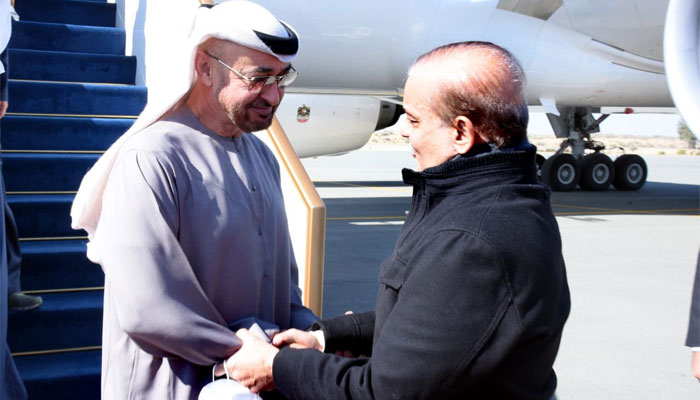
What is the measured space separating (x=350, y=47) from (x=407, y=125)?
9.23 metres

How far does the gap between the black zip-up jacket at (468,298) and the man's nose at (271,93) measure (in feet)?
1.80

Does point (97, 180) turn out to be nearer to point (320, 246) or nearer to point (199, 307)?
point (199, 307)

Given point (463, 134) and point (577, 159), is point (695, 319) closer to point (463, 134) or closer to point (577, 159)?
point (463, 134)

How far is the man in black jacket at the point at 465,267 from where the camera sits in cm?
120

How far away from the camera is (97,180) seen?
170 cm

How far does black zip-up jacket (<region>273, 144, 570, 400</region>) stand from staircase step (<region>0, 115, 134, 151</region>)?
10.3 feet

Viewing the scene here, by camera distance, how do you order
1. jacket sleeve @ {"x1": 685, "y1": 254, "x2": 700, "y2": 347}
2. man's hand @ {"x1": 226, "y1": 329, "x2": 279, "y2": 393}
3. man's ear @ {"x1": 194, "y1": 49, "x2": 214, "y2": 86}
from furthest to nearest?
jacket sleeve @ {"x1": 685, "y1": 254, "x2": 700, "y2": 347}
man's ear @ {"x1": 194, "y1": 49, "x2": 214, "y2": 86}
man's hand @ {"x1": 226, "y1": 329, "x2": 279, "y2": 393}

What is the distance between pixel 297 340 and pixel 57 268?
2242 millimetres

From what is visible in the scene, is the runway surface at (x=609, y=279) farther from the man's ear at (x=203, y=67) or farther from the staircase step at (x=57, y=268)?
the man's ear at (x=203, y=67)

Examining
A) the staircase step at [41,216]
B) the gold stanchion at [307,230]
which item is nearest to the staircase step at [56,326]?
the staircase step at [41,216]

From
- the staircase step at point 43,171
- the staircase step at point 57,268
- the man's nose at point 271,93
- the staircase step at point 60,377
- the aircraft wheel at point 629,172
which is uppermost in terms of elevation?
the man's nose at point 271,93

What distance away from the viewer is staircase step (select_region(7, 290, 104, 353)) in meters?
3.16

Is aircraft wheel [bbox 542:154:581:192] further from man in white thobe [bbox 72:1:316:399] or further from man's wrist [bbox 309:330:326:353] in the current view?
man's wrist [bbox 309:330:326:353]

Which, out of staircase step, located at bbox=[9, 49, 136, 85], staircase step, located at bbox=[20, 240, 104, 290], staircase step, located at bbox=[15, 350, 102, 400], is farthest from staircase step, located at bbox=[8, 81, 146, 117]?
staircase step, located at bbox=[15, 350, 102, 400]
